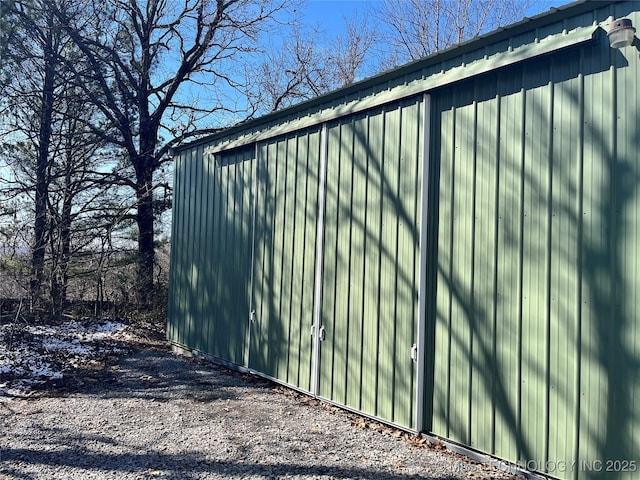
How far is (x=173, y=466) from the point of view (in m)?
3.59

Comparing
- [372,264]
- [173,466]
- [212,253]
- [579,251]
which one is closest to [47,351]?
[212,253]

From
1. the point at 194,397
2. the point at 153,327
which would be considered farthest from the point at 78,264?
the point at 194,397

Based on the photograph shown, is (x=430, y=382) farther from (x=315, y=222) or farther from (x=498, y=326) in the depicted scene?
(x=315, y=222)

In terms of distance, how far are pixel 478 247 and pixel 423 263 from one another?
0.53 m

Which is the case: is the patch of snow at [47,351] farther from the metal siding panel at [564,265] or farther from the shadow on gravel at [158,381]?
the metal siding panel at [564,265]

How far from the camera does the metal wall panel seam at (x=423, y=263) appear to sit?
414 centimetres

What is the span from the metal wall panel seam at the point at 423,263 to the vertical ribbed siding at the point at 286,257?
1.54m

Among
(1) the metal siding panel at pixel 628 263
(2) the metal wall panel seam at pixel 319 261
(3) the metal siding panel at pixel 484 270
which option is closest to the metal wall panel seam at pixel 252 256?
(2) the metal wall panel seam at pixel 319 261

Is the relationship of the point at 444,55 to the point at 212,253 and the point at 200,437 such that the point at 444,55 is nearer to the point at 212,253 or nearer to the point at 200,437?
the point at 200,437

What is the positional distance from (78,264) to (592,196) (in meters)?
10.4

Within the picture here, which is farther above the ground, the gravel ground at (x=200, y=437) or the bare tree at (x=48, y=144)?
the bare tree at (x=48, y=144)

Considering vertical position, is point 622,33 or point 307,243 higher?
point 622,33

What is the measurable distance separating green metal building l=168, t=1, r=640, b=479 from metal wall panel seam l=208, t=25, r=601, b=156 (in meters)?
0.02

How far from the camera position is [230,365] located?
679 cm
